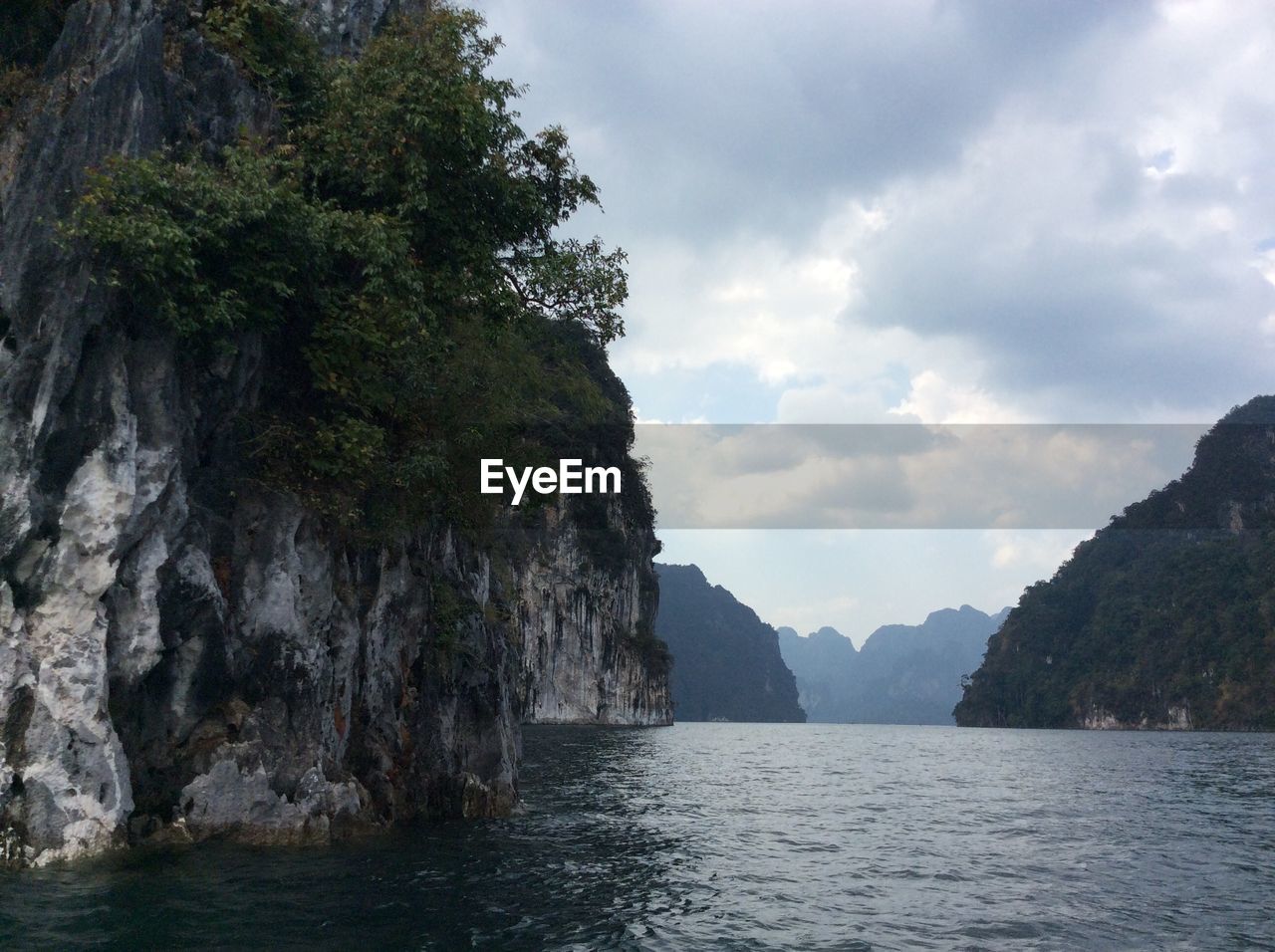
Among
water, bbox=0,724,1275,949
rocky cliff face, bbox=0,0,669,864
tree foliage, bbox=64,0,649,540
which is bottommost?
water, bbox=0,724,1275,949

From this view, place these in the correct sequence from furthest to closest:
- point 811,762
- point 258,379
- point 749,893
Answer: point 811,762, point 258,379, point 749,893

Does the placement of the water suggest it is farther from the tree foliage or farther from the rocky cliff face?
the tree foliage

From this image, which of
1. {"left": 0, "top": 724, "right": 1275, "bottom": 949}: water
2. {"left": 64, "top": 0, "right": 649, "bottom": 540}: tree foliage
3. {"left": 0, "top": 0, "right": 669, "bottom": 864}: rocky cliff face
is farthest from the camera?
{"left": 64, "top": 0, "right": 649, "bottom": 540}: tree foliage

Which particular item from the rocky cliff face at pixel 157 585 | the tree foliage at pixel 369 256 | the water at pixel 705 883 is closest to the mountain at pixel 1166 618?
the water at pixel 705 883

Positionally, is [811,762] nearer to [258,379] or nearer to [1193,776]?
[1193,776]

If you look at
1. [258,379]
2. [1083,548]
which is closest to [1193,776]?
[258,379]

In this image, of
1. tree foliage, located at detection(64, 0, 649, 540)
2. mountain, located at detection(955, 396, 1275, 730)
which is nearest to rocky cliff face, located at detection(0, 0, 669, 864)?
tree foliage, located at detection(64, 0, 649, 540)

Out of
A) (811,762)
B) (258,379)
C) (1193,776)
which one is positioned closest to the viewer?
(258,379)
